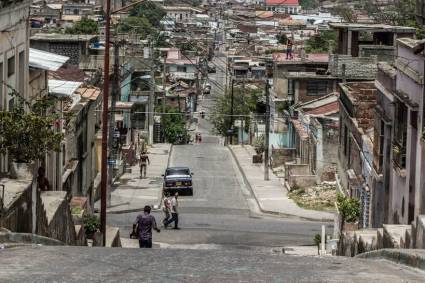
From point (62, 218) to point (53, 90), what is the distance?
12990 mm

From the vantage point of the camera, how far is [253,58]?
12812cm

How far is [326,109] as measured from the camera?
177 feet

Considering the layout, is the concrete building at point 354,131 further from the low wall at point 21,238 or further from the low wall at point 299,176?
the low wall at point 21,238

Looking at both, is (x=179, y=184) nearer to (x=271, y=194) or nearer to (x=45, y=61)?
(x=271, y=194)

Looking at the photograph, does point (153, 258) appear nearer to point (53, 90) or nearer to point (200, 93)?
point (53, 90)

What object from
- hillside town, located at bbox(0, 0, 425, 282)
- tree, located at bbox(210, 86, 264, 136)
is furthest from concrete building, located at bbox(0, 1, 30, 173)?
tree, located at bbox(210, 86, 264, 136)

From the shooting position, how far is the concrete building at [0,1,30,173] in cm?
2578

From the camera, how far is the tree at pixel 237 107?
3517 inches

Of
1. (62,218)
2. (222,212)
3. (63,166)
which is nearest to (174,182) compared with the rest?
(222,212)

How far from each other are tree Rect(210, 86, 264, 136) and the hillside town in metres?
0.25

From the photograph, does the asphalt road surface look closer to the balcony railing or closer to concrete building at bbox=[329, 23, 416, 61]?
the balcony railing

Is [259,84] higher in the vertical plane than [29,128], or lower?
lower

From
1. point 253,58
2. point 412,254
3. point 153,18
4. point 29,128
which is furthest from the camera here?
point 153,18

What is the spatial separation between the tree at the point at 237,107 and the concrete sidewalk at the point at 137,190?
2527 cm
